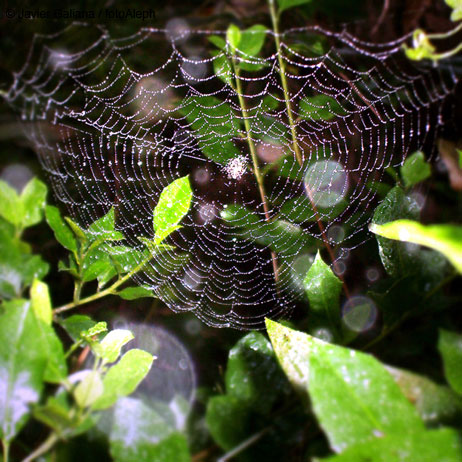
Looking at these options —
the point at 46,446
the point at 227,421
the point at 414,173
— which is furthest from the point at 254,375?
the point at 414,173

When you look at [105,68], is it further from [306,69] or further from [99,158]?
[306,69]

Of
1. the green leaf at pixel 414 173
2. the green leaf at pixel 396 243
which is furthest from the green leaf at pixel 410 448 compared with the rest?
the green leaf at pixel 414 173

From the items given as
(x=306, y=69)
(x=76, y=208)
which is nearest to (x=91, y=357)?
(x=76, y=208)

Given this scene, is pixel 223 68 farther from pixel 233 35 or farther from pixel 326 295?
pixel 326 295

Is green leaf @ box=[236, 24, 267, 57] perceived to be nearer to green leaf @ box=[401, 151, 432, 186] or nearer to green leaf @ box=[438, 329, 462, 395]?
green leaf @ box=[401, 151, 432, 186]

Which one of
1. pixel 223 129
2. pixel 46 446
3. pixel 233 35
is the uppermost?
pixel 233 35
